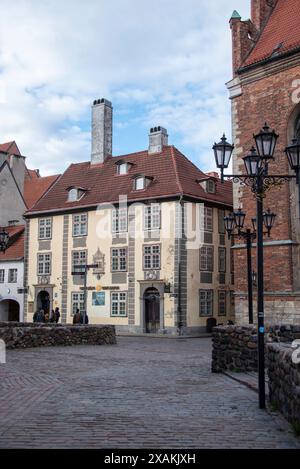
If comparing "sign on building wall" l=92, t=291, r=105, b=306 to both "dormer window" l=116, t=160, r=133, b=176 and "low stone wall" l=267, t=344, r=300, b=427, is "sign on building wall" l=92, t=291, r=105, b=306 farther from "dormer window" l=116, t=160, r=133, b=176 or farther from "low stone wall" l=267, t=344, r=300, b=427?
"low stone wall" l=267, t=344, r=300, b=427

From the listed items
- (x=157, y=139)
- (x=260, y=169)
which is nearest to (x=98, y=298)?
(x=157, y=139)

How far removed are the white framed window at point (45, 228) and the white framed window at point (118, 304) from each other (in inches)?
297

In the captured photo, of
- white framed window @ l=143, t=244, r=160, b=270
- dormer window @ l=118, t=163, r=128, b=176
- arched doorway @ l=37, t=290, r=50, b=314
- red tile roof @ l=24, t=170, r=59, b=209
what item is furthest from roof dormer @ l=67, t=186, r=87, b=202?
red tile roof @ l=24, t=170, r=59, b=209

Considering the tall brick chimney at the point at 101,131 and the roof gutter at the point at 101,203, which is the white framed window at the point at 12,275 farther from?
the tall brick chimney at the point at 101,131

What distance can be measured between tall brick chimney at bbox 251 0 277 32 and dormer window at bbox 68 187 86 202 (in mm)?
18093

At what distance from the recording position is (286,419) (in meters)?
7.84

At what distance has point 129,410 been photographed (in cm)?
891

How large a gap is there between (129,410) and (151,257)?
27.5 m

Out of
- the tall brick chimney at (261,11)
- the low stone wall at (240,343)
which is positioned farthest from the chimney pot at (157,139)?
the low stone wall at (240,343)

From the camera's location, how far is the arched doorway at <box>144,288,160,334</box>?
35938 millimetres

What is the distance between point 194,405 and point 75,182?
115 ft

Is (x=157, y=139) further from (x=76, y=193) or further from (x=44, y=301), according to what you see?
(x=44, y=301)

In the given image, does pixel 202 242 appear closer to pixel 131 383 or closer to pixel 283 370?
pixel 131 383

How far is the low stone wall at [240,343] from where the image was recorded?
12930 mm
